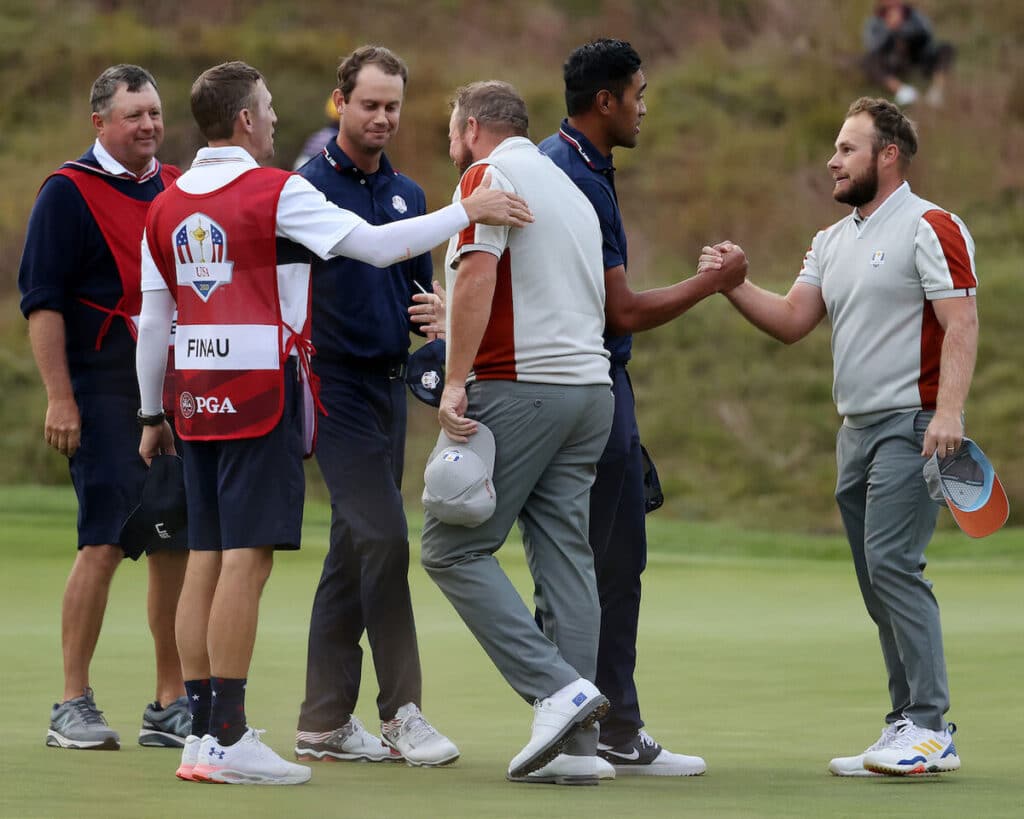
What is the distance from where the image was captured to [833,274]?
18.0 feet

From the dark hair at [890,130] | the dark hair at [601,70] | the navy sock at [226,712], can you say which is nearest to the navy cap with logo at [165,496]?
the navy sock at [226,712]

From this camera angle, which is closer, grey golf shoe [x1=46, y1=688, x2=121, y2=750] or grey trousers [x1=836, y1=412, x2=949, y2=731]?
grey trousers [x1=836, y1=412, x2=949, y2=731]

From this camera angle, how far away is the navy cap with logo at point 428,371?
5.34 meters

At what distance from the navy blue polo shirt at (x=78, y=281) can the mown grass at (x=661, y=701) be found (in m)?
1.10

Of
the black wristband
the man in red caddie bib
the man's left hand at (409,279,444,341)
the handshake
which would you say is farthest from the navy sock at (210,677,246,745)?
the handshake

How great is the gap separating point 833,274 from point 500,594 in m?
1.40

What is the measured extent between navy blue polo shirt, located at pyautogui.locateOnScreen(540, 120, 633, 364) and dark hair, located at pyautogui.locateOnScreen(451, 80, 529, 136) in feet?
0.43

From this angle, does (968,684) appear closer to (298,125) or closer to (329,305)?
(329,305)

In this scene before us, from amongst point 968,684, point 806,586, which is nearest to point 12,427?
point 806,586

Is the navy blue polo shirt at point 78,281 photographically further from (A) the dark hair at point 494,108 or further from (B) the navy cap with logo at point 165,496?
(A) the dark hair at point 494,108

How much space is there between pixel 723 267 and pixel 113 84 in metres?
1.95

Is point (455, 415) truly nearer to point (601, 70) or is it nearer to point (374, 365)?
point (374, 365)

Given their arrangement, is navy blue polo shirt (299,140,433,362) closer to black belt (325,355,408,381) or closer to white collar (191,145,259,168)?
black belt (325,355,408,381)

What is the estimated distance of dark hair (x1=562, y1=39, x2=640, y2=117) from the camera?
17.1ft
